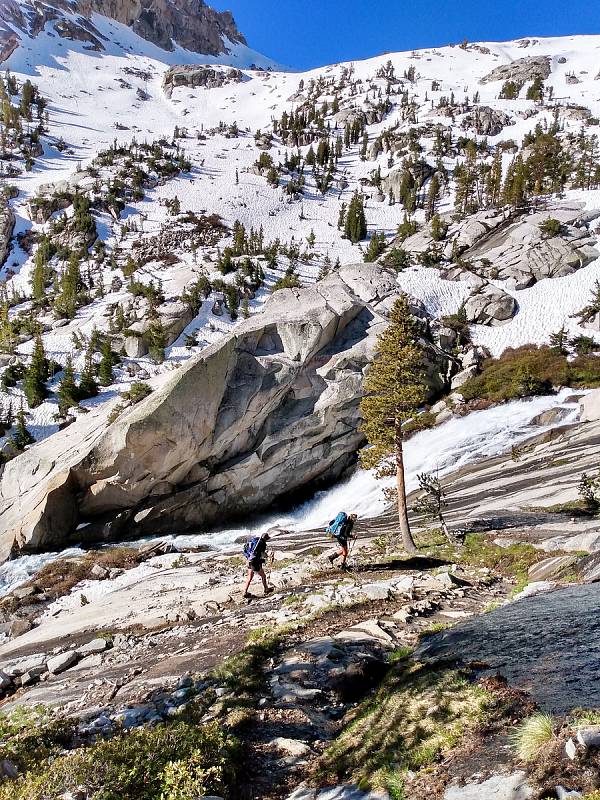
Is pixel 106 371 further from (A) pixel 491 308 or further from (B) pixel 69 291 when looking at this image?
(A) pixel 491 308

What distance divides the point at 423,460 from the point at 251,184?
114297 millimetres

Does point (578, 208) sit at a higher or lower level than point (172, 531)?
higher

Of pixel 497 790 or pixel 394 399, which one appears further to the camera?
pixel 394 399

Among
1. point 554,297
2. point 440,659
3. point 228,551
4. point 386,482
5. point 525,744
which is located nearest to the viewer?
point 525,744

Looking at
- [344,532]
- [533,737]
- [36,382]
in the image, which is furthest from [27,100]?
[533,737]

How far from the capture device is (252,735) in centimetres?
625

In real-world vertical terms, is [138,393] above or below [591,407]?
above

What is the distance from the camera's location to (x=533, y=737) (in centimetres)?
390

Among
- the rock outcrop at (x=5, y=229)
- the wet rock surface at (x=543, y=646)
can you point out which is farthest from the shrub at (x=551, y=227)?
the rock outcrop at (x=5, y=229)

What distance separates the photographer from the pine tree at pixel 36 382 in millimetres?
47906

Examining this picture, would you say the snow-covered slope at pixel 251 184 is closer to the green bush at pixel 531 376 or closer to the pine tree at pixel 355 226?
the pine tree at pixel 355 226

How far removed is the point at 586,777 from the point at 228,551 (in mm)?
26233

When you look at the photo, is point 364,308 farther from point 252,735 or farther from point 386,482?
point 252,735

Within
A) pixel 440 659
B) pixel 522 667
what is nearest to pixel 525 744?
pixel 522 667
